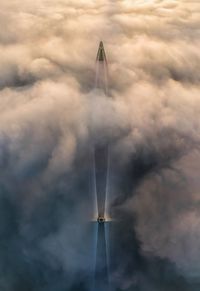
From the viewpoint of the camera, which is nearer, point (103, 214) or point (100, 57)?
point (103, 214)

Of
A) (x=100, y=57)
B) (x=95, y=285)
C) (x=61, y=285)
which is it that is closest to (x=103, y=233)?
(x=95, y=285)

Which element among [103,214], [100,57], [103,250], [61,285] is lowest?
[61,285]

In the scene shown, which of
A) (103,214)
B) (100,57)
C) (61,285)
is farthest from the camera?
(61,285)

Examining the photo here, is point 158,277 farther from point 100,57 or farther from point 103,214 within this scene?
point 100,57

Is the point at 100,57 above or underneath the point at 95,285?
above

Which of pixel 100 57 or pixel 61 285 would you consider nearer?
pixel 100 57

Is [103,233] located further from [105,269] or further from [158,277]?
[158,277]

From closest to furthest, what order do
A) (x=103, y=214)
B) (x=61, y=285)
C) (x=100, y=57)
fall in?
(x=103, y=214) < (x=100, y=57) < (x=61, y=285)

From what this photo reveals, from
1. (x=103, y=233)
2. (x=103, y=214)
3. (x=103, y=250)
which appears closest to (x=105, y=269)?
(x=103, y=250)

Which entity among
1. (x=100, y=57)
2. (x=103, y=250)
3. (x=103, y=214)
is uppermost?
(x=100, y=57)
